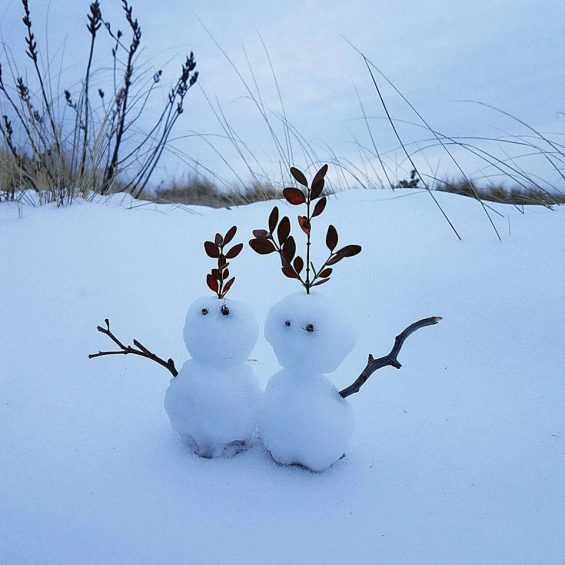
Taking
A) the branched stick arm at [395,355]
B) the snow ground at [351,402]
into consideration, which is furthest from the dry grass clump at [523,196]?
the branched stick arm at [395,355]

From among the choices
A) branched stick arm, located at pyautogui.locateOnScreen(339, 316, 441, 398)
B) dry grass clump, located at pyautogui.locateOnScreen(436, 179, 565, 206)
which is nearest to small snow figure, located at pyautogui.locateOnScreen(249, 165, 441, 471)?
branched stick arm, located at pyautogui.locateOnScreen(339, 316, 441, 398)

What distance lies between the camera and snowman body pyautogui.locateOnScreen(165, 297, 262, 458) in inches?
36.8

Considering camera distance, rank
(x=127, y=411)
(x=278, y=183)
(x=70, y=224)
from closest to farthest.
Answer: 1. (x=127, y=411)
2. (x=70, y=224)
3. (x=278, y=183)

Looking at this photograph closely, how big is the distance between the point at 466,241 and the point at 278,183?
172cm

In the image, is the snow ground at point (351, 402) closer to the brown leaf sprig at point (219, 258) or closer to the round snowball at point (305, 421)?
the round snowball at point (305, 421)

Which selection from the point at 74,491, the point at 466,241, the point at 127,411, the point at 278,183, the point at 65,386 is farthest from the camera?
the point at 278,183

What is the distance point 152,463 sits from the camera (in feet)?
3.28

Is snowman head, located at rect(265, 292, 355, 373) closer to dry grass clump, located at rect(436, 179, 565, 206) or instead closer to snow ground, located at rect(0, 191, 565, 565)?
snow ground, located at rect(0, 191, 565, 565)

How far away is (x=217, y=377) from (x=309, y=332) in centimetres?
21

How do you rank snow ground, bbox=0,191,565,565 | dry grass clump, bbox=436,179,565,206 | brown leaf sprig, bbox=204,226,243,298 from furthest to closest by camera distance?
dry grass clump, bbox=436,179,565,206
brown leaf sprig, bbox=204,226,243,298
snow ground, bbox=0,191,565,565

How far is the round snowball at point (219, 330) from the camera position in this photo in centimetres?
93

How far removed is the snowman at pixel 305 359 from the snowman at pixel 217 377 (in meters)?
0.04

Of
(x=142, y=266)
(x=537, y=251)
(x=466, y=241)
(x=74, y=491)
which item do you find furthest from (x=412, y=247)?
(x=74, y=491)

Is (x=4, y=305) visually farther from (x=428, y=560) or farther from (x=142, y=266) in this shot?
A: (x=428, y=560)
